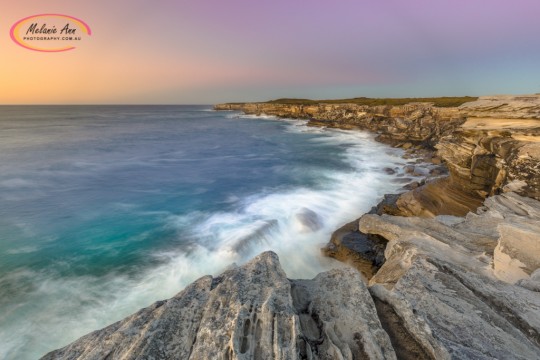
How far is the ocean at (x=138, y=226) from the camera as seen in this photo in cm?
945

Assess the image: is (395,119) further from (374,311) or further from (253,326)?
(253,326)

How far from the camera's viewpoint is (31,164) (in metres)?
28.1

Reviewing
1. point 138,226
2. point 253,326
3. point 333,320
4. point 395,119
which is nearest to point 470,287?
point 333,320

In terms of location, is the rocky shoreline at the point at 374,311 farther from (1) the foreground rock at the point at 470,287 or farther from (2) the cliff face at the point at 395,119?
(2) the cliff face at the point at 395,119

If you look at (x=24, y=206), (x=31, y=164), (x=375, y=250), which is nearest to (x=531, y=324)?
(x=375, y=250)

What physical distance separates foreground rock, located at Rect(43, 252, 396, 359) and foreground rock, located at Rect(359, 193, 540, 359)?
62 cm

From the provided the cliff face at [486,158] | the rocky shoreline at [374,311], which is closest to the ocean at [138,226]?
the cliff face at [486,158]

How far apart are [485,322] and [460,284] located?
904mm

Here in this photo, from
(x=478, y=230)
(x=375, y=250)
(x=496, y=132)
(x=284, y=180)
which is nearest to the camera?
(x=478, y=230)

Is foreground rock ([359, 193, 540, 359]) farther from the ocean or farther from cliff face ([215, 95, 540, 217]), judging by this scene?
the ocean

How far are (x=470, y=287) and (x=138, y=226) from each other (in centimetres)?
1452

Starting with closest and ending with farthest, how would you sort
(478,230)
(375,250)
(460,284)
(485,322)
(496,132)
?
(485,322), (460,284), (478,230), (375,250), (496,132)

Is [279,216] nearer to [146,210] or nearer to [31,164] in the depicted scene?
[146,210]

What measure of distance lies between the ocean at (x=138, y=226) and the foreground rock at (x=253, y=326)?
20.2 feet
